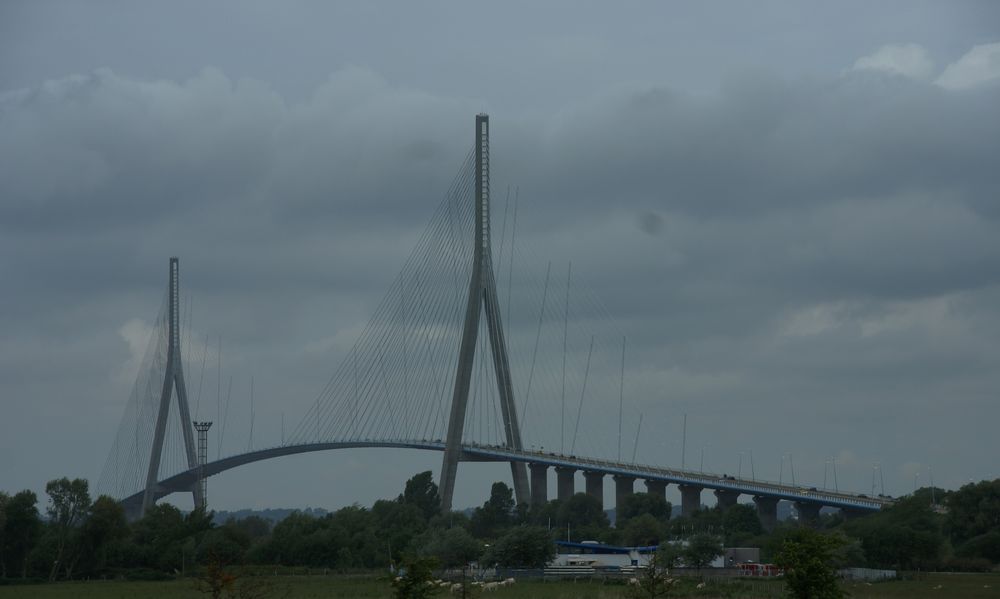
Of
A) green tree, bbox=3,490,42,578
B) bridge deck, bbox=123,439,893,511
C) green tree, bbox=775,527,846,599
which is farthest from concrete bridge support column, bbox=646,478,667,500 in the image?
green tree, bbox=775,527,846,599

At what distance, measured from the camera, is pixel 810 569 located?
31.5m

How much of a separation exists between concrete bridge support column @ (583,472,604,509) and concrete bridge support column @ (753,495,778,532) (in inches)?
416

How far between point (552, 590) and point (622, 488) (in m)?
40.3

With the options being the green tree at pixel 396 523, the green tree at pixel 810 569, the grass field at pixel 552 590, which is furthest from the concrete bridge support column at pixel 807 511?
the green tree at pixel 810 569

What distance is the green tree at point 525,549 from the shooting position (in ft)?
194

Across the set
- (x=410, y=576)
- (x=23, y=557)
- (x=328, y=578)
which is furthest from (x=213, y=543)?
(x=410, y=576)

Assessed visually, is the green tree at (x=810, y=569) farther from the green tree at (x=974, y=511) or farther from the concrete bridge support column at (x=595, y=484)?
the concrete bridge support column at (x=595, y=484)

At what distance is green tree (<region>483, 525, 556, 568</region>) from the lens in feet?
194

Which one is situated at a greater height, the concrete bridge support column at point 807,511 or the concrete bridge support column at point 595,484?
the concrete bridge support column at point 595,484

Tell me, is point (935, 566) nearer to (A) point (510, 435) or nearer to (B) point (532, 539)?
(B) point (532, 539)

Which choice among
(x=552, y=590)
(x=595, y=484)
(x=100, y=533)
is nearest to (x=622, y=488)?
(x=595, y=484)

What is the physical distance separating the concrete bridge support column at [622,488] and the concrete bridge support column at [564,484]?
2.55 metres

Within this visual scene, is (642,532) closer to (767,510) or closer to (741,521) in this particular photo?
(741,521)

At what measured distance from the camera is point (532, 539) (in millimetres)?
59469
